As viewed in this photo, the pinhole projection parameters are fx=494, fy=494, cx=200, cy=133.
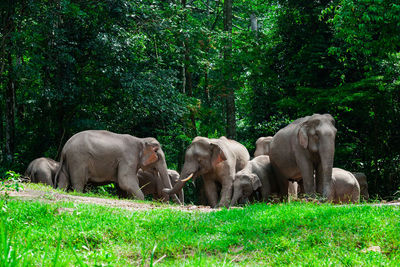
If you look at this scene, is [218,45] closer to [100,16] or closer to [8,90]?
[100,16]

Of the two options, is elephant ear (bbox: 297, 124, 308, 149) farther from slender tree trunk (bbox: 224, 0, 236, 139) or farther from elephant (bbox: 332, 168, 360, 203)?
slender tree trunk (bbox: 224, 0, 236, 139)

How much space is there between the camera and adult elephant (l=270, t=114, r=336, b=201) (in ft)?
35.9

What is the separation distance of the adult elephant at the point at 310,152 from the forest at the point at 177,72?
364 cm

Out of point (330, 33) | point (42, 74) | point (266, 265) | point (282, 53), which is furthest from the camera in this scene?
point (282, 53)

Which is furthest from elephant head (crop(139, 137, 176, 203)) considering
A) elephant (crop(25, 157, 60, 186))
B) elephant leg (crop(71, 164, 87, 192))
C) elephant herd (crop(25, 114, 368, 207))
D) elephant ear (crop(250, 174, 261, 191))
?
elephant ear (crop(250, 174, 261, 191))

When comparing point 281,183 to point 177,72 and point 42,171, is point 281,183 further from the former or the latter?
point 177,72

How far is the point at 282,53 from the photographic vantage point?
21.0 meters

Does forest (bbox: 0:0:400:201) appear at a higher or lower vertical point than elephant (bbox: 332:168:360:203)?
higher

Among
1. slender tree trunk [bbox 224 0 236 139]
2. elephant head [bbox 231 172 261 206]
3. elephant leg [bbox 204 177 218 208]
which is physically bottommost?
elephant leg [bbox 204 177 218 208]

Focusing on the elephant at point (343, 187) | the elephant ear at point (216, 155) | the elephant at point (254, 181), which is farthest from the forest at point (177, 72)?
→ the elephant ear at point (216, 155)

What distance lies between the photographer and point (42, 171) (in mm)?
14648

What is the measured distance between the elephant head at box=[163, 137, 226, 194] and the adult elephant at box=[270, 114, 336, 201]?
1626 mm

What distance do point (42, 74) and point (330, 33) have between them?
1109 cm

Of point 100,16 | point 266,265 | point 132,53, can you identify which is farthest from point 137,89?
point 266,265
